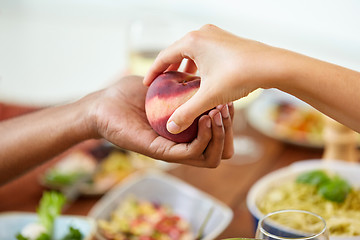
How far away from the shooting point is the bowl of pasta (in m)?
1.24

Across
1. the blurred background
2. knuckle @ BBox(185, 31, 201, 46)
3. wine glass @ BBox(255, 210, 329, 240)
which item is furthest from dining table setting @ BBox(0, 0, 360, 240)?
the blurred background

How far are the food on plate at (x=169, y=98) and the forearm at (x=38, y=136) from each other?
23cm

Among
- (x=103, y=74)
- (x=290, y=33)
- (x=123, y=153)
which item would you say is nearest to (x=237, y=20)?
(x=290, y=33)

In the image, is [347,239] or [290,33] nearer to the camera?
[347,239]

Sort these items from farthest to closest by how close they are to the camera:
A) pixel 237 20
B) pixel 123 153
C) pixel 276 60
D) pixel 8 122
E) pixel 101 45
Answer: pixel 101 45
pixel 237 20
pixel 123 153
pixel 8 122
pixel 276 60

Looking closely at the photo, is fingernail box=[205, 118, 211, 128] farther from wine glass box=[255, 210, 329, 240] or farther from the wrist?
the wrist

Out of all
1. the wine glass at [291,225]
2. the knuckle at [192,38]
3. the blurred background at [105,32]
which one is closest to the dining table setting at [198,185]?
the wine glass at [291,225]

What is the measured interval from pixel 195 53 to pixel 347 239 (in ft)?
1.75

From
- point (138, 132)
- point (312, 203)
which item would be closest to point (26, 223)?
point (138, 132)

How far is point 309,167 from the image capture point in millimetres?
1508

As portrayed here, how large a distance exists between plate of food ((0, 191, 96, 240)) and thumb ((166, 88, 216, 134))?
0.51 m

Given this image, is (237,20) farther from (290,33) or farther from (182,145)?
(182,145)

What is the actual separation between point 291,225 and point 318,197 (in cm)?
35

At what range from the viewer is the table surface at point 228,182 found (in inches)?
61.3
